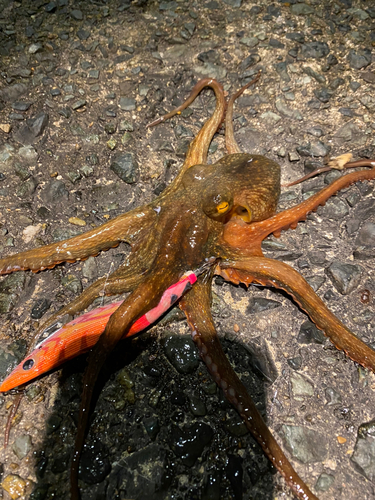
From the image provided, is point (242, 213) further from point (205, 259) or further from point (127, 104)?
point (127, 104)

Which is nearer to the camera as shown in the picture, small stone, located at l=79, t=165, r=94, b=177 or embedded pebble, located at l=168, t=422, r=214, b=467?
embedded pebble, located at l=168, t=422, r=214, b=467

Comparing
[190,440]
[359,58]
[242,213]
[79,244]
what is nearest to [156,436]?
[190,440]

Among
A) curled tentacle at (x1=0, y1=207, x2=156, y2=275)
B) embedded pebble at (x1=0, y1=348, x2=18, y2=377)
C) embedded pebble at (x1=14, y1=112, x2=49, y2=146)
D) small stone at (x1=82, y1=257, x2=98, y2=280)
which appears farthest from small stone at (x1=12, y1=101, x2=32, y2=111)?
embedded pebble at (x1=0, y1=348, x2=18, y2=377)

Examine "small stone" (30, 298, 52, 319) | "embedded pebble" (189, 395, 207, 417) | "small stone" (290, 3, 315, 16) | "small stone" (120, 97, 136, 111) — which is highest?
"small stone" (290, 3, 315, 16)

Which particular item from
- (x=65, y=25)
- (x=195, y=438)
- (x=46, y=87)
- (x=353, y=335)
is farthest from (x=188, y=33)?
(x=195, y=438)

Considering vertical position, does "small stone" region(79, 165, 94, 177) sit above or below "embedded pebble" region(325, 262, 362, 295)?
above

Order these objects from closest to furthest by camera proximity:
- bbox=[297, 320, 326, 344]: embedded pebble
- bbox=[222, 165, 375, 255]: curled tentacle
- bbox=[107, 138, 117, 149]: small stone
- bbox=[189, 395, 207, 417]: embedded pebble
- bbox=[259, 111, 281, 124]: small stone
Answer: bbox=[189, 395, 207, 417]: embedded pebble, bbox=[297, 320, 326, 344]: embedded pebble, bbox=[222, 165, 375, 255]: curled tentacle, bbox=[107, 138, 117, 149]: small stone, bbox=[259, 111, 281, 124]: small stone

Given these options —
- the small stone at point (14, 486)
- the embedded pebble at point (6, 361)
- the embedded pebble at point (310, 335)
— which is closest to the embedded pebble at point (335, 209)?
the embedded pebble at point (310, 335)

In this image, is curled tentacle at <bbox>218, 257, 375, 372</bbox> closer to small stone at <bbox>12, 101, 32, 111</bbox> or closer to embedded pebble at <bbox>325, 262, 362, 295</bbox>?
embedded pebble at <bbox>325, 262, 362, 295</bbox>

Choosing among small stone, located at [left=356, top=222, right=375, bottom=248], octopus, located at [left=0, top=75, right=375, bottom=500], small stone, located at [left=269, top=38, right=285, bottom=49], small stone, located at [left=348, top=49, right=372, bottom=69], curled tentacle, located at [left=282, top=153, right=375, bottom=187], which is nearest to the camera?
octopus, located at [left=0, top=75, right=375, bottom=500]
